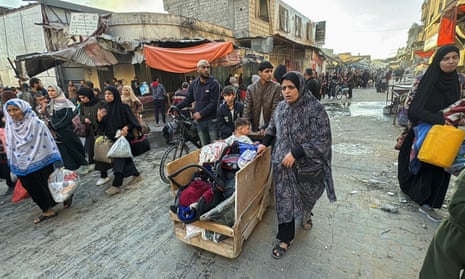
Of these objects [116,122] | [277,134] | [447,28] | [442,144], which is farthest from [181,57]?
[447,28]

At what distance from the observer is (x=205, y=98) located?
3.69 m

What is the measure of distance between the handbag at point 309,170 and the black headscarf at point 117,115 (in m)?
2.75

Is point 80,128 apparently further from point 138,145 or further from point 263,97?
point 263,97

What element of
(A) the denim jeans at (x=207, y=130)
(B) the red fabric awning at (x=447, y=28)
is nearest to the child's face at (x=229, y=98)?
(A) the denim jeans at (x=207, y=130)

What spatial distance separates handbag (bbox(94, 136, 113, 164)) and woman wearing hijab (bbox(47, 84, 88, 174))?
2.53 ft

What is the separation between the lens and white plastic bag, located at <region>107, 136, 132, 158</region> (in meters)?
3.29

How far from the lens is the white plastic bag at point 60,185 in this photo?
284cm

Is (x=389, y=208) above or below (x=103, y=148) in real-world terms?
below

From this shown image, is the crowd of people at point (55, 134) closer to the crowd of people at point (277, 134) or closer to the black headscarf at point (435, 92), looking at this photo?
the crowd of people at point (277, 134)

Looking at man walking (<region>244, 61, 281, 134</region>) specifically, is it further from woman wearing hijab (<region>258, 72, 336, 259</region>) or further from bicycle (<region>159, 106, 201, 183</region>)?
bicycle (<region>159, 106, 201, 183</region>)

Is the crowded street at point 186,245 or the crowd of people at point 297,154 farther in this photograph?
the crowded street at point 186,245

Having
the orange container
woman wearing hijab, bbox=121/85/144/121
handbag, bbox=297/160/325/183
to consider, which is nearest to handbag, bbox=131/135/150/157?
woman wearing hijab, bbox=121/85/144/121

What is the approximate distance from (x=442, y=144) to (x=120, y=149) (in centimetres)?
401

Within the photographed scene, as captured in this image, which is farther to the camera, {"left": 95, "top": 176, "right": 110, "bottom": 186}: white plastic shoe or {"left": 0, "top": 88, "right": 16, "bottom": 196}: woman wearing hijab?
{"left": 95, "top": 176, "right": 110, "bottom": 186}: white plastic shoe
